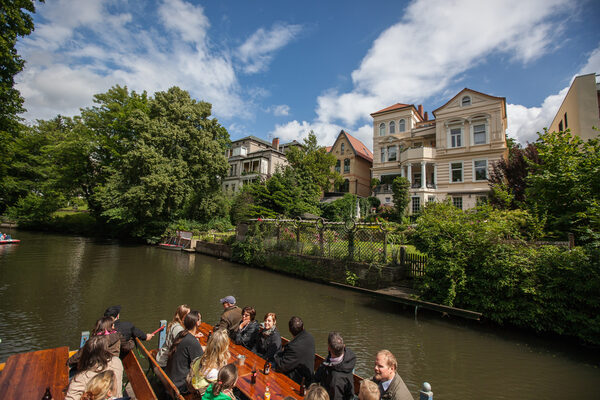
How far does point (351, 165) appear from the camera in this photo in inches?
1531

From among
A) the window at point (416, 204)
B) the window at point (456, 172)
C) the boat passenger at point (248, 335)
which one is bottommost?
the boat passenger at point (248, 335)

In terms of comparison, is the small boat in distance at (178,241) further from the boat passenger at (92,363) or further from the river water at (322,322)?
the boat passenger at (92,363)

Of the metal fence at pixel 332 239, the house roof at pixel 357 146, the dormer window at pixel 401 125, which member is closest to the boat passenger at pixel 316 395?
the metal fence at pixel 332 239

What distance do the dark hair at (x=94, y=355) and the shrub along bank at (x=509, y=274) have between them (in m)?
9.12

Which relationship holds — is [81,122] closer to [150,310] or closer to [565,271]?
[150,310]

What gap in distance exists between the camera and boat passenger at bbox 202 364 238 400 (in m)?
2.85

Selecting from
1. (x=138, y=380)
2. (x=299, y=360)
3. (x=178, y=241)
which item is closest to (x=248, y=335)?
(x=299, y=360)

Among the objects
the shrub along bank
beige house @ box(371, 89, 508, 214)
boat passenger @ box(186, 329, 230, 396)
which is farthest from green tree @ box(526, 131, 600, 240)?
beige house @ box(371, 89, 508, 214)

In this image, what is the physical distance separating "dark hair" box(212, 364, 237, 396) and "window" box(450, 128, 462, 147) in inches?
1213

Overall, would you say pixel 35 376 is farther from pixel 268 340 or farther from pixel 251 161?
pixel 251 161

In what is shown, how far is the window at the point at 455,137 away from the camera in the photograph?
90.9ft

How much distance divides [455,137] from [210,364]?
3105cm

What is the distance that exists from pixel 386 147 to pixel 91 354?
34.2 meters

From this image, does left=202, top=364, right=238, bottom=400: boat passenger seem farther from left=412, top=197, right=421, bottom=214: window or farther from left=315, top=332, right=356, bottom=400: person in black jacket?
left=412, top=197, right=421, bottom=214: window
